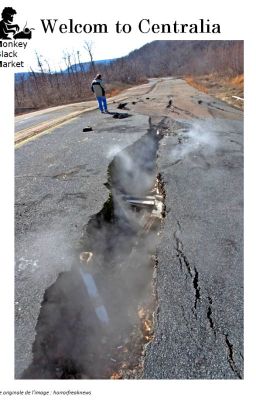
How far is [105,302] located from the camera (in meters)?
2.71

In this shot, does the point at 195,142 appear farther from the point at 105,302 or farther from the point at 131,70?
the point at 131,70

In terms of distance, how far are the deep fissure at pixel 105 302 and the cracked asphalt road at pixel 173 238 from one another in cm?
12

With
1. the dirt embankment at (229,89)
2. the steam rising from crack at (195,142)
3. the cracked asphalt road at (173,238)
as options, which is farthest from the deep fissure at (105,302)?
the dirt embankment at (229,89)

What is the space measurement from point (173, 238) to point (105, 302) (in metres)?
0.90

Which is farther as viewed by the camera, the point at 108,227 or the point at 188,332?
the point at 108,227

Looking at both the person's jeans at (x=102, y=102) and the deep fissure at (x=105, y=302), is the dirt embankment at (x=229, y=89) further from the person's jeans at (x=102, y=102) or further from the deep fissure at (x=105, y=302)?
the deep fissure at (x=105, y=302)

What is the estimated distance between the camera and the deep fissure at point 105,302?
213 cm

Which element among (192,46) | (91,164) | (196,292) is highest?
(192,46)

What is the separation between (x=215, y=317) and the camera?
7.19ft

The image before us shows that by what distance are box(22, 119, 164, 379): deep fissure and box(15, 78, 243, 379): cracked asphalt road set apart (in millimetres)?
116

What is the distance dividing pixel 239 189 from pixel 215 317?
223cm

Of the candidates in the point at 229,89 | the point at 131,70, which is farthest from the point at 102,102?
the point at 131,70

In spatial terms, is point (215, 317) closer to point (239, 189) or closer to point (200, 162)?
point (239, 189)
